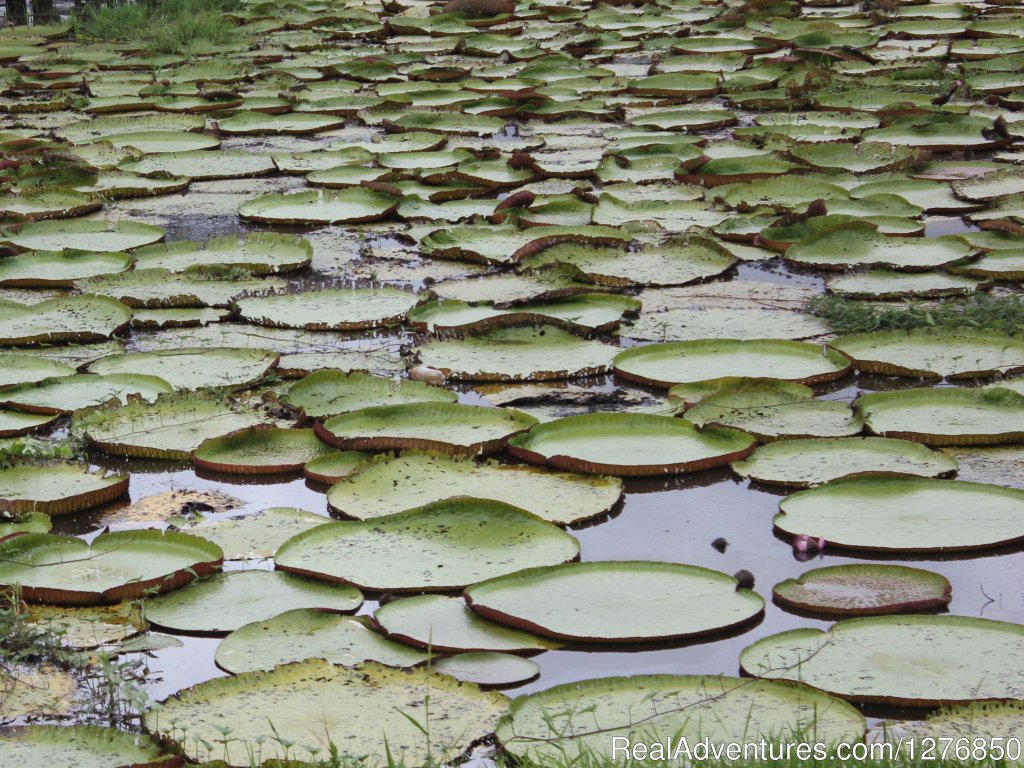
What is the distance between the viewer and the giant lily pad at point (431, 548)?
249 centimetres

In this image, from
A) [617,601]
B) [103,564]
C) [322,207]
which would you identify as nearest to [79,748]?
[103,564]

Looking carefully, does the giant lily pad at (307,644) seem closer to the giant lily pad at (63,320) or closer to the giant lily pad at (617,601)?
the giant lily pad at (617,601)

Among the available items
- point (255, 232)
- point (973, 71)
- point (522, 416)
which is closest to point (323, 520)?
point (522, 416)

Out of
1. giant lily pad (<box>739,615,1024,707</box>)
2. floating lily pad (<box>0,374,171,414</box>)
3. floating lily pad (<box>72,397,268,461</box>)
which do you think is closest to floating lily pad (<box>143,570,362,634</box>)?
floating lily pad (<box>72,397,268,461</box>)

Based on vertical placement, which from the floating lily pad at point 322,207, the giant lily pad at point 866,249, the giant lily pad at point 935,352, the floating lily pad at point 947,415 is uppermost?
the floating lily pad at point 322,207

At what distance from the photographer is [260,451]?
3.07 m

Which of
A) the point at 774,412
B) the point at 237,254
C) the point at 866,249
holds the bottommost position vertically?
the point at 774,412

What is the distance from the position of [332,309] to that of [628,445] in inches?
49.1

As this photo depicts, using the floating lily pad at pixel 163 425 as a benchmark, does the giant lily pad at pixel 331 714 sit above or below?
below

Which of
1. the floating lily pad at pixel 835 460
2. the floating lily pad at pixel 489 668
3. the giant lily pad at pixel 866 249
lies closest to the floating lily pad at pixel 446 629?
the floating lily pad at pixel 489 668

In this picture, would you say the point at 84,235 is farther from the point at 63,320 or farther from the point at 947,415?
the point at 947,415

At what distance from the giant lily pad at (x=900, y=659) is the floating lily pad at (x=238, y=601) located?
2.50ft

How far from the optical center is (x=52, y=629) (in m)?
2.32

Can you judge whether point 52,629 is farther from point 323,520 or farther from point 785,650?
point 785,650
